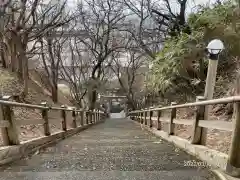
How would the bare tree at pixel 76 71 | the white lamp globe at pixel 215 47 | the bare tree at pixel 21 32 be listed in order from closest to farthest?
1. the white lamp globe at pixel 215 47
2. the bare tree at pixel 21 32
3. the bare tree at pixel 76 71

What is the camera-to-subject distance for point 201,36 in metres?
10.5

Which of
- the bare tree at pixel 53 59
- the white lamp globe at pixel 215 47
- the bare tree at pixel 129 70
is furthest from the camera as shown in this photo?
the bare tree at pixel 129 70

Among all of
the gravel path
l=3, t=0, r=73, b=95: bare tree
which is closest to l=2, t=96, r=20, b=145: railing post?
the gravel path

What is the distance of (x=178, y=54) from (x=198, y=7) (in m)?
2.78

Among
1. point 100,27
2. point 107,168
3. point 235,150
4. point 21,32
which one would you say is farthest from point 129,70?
point 235,150

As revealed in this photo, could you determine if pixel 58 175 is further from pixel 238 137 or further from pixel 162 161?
pixel 238 137

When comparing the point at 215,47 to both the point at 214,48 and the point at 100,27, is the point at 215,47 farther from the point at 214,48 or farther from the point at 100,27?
the point at 100,27

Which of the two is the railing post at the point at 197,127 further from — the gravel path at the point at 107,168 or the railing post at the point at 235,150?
the railing post at the point at 235,150

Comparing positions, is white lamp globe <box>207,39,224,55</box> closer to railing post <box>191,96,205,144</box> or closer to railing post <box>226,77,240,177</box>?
railing post <box>191,96,205,144</box>

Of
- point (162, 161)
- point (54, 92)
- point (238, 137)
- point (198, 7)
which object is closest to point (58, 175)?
point (162, 161)

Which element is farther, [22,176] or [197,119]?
[197,119]

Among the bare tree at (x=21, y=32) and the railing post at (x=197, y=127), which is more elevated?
the bare tree at (x=21, y=32)

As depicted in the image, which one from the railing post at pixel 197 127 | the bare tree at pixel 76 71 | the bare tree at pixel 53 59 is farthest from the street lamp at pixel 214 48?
the bare tree at pixel 76 71

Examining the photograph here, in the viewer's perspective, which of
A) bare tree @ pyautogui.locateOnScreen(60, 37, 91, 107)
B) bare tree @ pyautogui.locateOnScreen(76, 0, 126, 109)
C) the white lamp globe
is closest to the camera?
the white lamp globe
